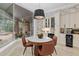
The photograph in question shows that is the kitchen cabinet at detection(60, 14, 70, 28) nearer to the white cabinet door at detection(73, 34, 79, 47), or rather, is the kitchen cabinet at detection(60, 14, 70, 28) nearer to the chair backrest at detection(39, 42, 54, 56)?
the white cabinet door at detection(73, 34, 79, 47)

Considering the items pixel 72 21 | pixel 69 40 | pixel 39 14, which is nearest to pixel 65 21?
pixel 72 21

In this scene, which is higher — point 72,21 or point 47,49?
point 72,21

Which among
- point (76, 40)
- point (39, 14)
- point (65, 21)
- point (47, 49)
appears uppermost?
point (39, 14)

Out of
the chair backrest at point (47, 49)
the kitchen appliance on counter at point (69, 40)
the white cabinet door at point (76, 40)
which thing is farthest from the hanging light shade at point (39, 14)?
the white cabinet door at point (76, 40)

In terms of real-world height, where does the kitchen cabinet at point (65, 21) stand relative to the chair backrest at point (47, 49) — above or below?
above

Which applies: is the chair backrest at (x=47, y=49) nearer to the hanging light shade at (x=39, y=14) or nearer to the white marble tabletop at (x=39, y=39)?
the white marble tabletop at (x=39, y=39)

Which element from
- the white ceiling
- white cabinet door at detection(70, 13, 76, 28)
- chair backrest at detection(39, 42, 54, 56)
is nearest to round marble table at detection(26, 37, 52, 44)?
chair backrest at detection(39, 42, 54, 56)

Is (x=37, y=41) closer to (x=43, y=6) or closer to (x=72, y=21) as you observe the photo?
(x=43, y=6)

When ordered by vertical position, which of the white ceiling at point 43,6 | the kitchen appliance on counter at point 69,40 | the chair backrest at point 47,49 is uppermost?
the white ceiling at point 43,6

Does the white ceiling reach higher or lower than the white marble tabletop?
higher

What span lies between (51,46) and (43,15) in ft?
2.24

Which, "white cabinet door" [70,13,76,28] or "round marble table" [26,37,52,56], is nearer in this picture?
"round marble table" [26,37,52,56]

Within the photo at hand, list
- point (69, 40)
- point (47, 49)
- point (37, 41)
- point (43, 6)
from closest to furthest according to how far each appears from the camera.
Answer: point (43, 6), point (47, 49), point (37, 41), point (69, 40)

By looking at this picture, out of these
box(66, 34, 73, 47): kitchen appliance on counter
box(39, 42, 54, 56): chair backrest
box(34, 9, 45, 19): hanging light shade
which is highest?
box(34, 9, 45, 19): hanging light shade
